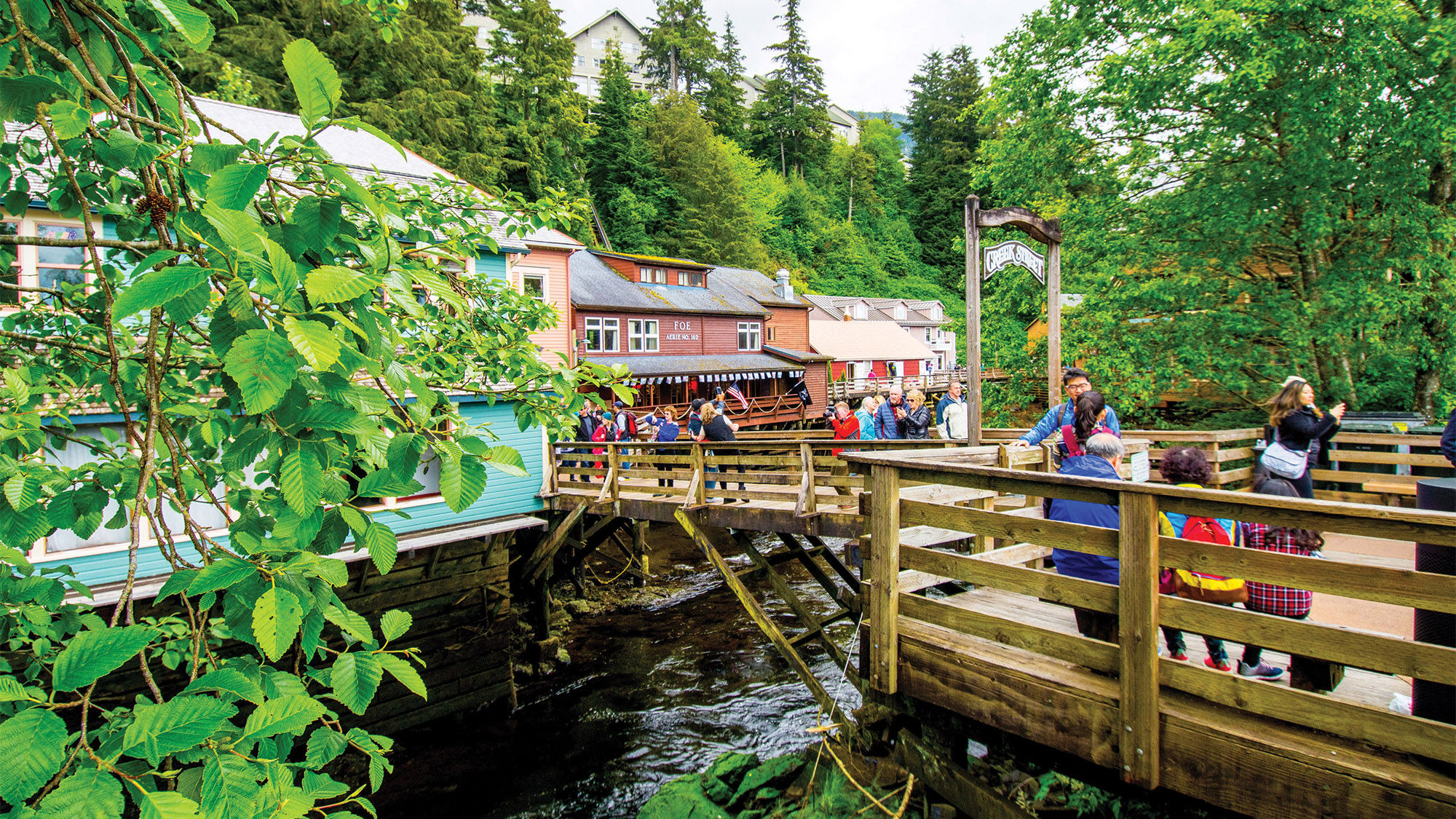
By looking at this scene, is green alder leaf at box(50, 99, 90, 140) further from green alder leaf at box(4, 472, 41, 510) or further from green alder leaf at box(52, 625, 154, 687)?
green alder leaf at box(52, 625, 154, 687)

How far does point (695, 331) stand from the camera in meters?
32.8

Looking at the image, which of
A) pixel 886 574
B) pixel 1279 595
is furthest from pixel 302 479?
pixel 1279 595

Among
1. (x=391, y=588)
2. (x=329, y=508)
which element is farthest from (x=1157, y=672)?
(x=391, y=588)

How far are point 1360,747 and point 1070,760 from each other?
111 cm

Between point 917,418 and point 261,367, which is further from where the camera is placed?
point 917,418

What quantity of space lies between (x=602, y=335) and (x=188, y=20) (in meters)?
26.6

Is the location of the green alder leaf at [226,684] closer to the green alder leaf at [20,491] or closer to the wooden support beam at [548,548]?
the green alder leaf at [20,491]

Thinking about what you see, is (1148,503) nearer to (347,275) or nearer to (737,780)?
(347,275)

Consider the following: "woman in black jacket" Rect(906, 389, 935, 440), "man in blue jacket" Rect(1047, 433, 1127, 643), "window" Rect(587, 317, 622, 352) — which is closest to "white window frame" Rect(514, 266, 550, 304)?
"woman in black jacket" Rect(906, 389, 935, 440)

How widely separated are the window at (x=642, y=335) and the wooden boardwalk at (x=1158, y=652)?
82.5 ft

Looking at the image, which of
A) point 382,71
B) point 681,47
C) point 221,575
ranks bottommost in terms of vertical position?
point 221,575

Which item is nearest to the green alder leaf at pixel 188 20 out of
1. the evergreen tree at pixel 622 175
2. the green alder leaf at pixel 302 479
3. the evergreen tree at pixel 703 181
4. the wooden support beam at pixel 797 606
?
the green alder leaf at pixel 302 479

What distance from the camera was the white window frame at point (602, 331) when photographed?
1070 inches

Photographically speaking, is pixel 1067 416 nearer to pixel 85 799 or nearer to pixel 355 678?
pixel 355 678
